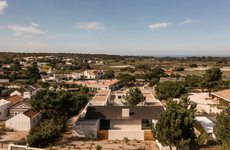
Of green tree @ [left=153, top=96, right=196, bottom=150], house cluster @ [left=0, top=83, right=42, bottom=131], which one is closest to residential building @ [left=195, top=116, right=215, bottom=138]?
green tree @ [left=153, top=96, right=196, bottom=150]

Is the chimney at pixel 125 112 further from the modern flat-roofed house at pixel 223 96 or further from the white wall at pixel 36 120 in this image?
the modern flat-roofed house at pixel 223 96

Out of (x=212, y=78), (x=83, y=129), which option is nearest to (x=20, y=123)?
(x=83, y=129)

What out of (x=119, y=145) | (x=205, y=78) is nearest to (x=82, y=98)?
(x=119, y=145)

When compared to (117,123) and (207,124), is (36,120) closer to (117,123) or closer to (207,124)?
(117,123)

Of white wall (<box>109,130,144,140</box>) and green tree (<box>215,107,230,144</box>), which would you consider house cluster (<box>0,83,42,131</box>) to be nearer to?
white wall (<box>109,130,144,140</box>)

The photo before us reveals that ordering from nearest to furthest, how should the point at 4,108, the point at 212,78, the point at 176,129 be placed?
the point at 176,129 < the point at 4,108 < the point at 212,78

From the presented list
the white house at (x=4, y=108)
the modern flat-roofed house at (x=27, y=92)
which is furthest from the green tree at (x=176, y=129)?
the modern flat-roofed house at (x=27, y=92)
